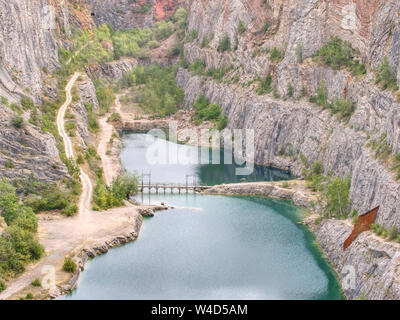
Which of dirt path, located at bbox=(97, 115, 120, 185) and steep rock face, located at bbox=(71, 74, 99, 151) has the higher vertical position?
steep rock face, located at bbox=(71, 74, 99, 151)

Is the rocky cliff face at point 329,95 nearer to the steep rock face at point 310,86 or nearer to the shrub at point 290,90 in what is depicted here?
the steep rock face at point 310,86

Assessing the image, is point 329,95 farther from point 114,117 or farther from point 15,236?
point 15,236

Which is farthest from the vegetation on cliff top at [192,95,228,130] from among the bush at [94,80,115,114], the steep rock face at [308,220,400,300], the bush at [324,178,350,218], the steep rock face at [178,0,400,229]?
the steep rock face at [308,220,400,300]

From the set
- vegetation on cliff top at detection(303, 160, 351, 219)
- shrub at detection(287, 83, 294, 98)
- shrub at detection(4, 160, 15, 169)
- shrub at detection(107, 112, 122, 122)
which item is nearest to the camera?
vegetation on cliff top at detection(303, 160, 351, 219)

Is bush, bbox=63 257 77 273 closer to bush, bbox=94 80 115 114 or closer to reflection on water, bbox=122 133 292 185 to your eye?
reflection on water, bbox=122 133 292 185

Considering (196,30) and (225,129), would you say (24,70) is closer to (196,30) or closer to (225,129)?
(225,129)
